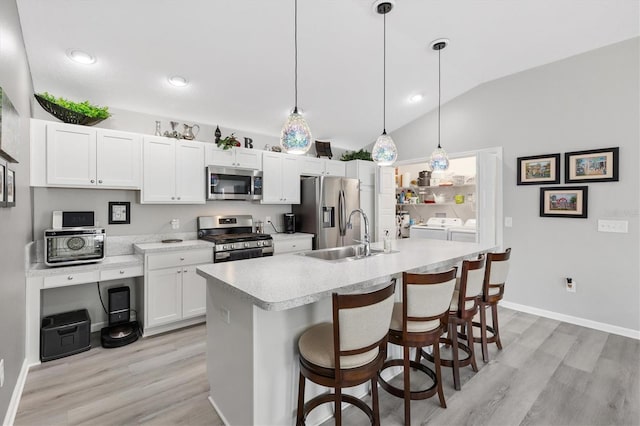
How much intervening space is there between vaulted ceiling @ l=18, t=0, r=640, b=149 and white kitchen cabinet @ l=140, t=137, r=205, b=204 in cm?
52

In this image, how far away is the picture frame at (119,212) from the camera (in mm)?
3395

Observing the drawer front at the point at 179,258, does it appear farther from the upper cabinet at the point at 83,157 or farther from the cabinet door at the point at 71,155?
the cabinet door at the point at 71,155

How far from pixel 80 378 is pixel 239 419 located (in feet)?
5.21

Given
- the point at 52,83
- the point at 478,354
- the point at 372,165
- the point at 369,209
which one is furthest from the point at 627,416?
the point at 52,83

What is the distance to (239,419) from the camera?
67.7 inches

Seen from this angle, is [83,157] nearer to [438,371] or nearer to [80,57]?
[80,57]

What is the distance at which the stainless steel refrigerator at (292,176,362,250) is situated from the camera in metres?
4.48

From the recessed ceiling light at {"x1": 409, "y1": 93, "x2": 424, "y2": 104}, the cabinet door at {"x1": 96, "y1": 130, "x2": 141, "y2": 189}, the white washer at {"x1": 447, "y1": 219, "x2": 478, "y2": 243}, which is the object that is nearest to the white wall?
the recessed ceiling light at {"x1": 409, "y1": 93, "x2": 424, "y2": 104}

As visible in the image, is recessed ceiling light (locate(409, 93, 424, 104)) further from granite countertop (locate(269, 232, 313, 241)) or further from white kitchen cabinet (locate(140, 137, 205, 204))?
white kitchen cabinet (locate(140, 137, 205, 204))

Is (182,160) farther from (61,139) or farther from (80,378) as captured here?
(80,378)

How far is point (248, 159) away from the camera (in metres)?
4.07

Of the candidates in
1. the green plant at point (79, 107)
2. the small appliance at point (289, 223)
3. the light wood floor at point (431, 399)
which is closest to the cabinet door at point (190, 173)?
the green plant at point (79, 107)

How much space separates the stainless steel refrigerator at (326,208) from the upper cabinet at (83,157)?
2.24 meters

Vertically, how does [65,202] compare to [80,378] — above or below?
above
